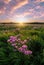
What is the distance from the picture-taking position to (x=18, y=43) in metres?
7.67

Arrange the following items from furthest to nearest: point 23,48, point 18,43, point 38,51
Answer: point 38,51
point 18,43
point 23,48

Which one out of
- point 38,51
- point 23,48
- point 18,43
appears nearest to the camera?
point 23,48

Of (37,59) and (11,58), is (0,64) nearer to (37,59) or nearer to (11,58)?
(11,58)

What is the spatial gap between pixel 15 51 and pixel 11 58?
41cm

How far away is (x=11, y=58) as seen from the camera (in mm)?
7504

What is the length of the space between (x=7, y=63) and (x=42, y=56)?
1.19m

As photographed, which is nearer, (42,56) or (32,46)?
(42,56)

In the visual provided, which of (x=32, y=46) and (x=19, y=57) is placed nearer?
(x=19, y=57)

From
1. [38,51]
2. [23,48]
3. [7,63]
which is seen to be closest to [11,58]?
[7,63]

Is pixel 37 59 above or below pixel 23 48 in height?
below

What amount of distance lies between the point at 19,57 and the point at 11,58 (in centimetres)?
28

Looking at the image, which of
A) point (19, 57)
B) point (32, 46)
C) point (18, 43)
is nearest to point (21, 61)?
point (19, 57)

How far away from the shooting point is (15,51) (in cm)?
783

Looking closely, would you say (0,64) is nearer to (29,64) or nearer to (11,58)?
(11,58)
